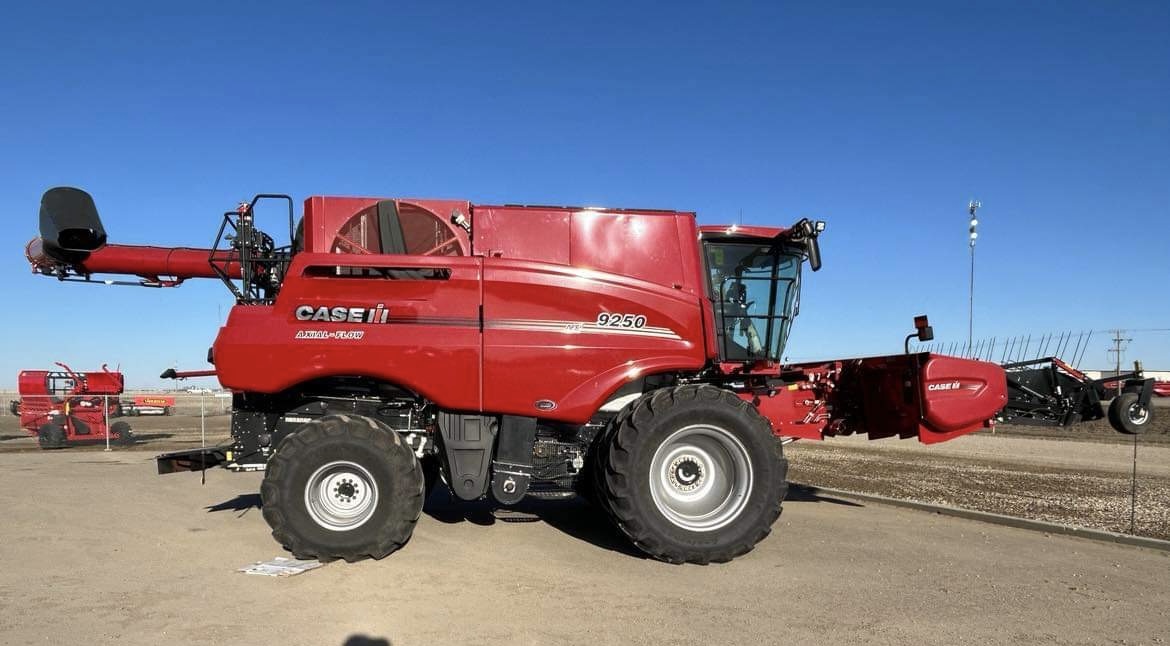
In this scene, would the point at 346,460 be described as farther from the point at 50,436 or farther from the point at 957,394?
the point at 50,436

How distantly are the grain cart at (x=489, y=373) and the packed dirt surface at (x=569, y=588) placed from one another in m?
0.54

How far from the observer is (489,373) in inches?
234

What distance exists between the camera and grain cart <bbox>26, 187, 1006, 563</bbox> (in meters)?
5.73

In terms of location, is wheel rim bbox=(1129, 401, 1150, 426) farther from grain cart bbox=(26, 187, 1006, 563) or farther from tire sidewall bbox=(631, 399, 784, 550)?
tire sidewall bbox=(631, 399, 784, 550)

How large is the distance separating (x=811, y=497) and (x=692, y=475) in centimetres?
392

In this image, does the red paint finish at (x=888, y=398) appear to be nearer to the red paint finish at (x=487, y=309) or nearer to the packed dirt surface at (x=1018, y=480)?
the red paint finish at (x=487, y=309)

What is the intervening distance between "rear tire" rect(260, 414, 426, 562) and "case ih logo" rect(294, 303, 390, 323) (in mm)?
880

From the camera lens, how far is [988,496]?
950 centimetres

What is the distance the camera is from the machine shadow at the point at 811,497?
29.1 feet

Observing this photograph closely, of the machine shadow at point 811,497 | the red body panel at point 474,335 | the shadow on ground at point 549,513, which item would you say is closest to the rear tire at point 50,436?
the shadow on ground at point 549,513

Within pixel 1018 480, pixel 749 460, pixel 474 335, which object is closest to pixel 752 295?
pixel 749 460

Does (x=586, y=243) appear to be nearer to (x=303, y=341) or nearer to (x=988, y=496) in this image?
(x=303, y=341)

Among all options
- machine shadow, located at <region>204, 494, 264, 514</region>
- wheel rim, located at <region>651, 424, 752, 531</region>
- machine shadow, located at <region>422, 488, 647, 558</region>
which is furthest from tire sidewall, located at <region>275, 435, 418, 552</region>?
machine shadow, located at <region>204, 494, 264, 514</region>

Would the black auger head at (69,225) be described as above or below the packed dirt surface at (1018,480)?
above
